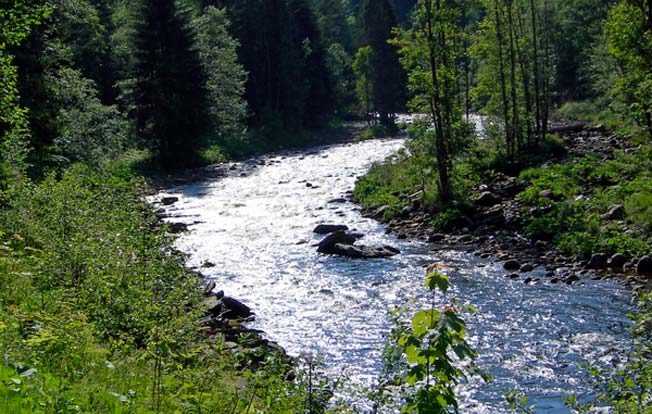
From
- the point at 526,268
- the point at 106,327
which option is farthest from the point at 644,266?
the point at 106,327

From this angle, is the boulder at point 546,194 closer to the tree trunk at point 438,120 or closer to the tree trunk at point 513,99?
the tree trunk at point 438,120

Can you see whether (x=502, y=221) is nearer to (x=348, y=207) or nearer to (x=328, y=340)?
(x=348, y=207)

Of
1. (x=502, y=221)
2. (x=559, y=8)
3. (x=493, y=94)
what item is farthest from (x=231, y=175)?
(x=559, y=8)

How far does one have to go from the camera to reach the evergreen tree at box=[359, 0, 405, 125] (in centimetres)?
6519

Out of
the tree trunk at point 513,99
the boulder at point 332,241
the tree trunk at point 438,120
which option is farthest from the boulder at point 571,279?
the tree trunk at point 513,99

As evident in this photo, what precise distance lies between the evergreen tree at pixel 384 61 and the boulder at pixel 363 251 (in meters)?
45.7

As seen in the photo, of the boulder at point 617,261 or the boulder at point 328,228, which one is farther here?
the boulder at point 328,228

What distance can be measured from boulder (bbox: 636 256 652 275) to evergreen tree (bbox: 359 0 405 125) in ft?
162

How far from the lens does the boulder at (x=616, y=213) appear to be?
752 inches

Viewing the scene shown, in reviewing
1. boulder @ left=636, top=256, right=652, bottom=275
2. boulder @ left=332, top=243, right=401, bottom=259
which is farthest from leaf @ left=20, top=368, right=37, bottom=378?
boulder @ left=332, top=243, right=401, bottom=259

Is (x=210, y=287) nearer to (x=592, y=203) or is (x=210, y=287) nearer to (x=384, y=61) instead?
(x=592, y=203)

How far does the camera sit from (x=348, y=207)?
2731cm

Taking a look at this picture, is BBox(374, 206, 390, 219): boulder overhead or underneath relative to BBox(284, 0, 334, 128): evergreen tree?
underneath

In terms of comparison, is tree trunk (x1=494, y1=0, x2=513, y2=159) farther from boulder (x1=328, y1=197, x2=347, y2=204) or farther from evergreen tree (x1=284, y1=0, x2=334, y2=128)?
evergreen tree (x1=284, y1=0, x2=334, y2=128)
